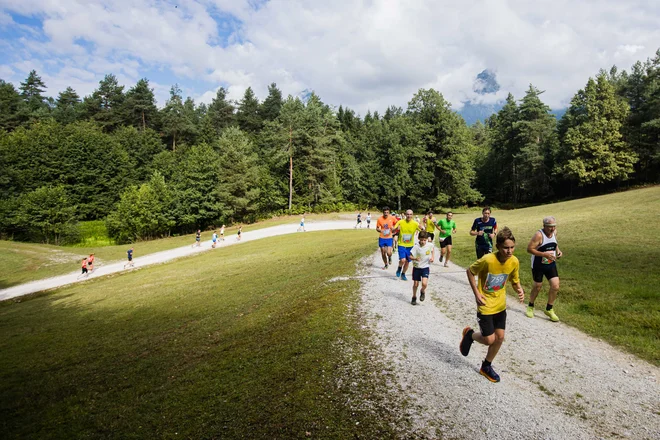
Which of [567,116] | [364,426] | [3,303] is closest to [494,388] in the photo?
[364,426]

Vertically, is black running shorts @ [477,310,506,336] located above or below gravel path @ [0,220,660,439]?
above

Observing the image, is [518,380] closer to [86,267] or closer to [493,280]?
[493,280]

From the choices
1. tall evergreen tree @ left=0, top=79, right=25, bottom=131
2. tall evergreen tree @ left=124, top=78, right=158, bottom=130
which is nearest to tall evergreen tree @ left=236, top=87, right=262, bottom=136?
tall evergreen tree @ left=124, top=78, right=158, bottom=130

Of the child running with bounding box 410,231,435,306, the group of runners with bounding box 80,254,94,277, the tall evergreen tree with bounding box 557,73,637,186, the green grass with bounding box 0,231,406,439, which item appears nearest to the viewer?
the green grass with bounding box 0,231,406,439

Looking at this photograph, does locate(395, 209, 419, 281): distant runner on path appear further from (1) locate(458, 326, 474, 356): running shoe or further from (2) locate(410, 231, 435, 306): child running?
(1) locate(458, 326, 474, 356): running shoe

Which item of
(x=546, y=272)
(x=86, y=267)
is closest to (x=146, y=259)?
(x=86, y=267)

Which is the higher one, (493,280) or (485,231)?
(485,231)

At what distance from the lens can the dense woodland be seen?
174 ft

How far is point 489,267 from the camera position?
19.9 ft

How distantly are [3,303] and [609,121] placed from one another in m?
75.8

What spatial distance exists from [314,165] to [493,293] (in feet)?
199

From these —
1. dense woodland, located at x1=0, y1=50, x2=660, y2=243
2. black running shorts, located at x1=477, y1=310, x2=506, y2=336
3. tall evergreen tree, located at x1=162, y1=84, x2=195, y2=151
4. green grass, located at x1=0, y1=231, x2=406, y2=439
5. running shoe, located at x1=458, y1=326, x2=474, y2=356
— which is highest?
tall evergreen tree, located at x1=162, y1=84, x2=195, y2=151

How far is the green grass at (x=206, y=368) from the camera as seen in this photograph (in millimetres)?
5426

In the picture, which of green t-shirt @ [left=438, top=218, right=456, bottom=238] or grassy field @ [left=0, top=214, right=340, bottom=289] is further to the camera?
grassy field @ [left=0, top=214, right=340, bottom=289]
